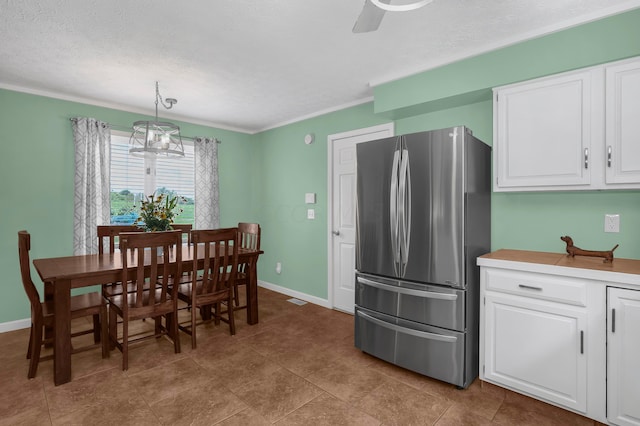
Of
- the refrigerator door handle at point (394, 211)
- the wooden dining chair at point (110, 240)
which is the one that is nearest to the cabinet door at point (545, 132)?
the refrigerator door handle at point (394, 211)

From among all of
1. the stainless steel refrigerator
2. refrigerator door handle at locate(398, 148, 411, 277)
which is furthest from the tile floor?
refrigerator door handle at locate(398, 148, 411, 277)

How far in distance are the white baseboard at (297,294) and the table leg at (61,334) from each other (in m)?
2.64

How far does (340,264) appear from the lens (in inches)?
160

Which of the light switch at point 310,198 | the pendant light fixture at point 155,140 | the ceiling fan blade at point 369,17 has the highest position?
the ceiling fan blade at point 369,17

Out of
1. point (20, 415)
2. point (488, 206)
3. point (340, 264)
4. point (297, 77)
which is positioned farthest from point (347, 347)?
point (297, 77)

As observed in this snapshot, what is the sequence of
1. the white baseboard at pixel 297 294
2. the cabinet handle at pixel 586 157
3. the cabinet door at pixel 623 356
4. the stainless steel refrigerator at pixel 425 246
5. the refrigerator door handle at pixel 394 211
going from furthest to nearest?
the white baseboard at pixel 297 294, the refrigerator door handle at pixel 394 211, the stainless steel refrigerator at pixel 425 246, the cabinet handle at pixel 586 157, the cabinet door at pixel 623 356

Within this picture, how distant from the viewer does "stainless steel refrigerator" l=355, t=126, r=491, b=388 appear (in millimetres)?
2201

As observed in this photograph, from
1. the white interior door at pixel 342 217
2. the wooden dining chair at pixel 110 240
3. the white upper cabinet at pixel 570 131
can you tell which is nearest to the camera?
the white upper cabinet at pixel 570 131

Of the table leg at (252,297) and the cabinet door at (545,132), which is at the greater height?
the cabinet door at (545,132)

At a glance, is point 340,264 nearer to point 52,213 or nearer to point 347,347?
point 347,347

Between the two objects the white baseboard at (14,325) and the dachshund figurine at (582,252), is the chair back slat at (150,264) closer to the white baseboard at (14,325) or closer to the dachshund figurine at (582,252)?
the white baseboard at (14,325)

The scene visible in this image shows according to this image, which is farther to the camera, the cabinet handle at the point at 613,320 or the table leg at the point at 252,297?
the table leg at the point at 252,297

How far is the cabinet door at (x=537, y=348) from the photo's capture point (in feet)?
6.26

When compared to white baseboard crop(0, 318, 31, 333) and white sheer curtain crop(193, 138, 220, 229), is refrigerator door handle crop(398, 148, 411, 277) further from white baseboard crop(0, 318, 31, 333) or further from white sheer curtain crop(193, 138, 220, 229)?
white baseboard crop(0, 318, 31, 333)
